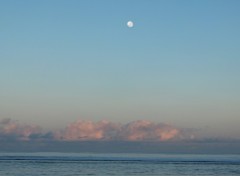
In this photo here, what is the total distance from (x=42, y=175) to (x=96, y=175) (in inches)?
283

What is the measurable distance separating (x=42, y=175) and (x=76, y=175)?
448 cm

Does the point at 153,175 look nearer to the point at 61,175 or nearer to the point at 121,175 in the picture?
the point at 121,175

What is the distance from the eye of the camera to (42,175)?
5853cm

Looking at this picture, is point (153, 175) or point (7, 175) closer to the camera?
point (7, 175)

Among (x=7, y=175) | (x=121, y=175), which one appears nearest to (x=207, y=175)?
(x=121, y=175)

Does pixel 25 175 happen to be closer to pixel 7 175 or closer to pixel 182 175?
pixel 7 175

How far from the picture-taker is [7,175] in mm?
56844

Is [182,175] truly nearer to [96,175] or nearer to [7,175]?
[96,175]

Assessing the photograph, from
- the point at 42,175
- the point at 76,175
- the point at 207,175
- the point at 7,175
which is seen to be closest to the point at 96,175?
the point at 76,175

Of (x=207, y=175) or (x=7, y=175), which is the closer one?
(x=7, y=175)

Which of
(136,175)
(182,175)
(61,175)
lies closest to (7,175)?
(61,175)

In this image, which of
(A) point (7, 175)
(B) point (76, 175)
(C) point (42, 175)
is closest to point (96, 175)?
(B) point (76, 175)

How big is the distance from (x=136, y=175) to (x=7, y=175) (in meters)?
17.0

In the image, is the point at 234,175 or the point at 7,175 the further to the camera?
the point at 234,175
